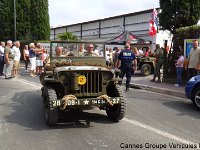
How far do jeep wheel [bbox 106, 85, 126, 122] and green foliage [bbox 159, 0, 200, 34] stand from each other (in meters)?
15.1

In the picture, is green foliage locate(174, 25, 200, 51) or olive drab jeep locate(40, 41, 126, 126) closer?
olive drab jeep locate(40, 41, 126, 126)

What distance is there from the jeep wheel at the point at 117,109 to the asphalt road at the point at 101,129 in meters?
0.15

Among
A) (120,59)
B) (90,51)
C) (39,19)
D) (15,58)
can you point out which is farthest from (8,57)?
(39,19)

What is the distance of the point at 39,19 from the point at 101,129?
3048 centimetres

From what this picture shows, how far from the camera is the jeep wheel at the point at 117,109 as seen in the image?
7383 millimetres

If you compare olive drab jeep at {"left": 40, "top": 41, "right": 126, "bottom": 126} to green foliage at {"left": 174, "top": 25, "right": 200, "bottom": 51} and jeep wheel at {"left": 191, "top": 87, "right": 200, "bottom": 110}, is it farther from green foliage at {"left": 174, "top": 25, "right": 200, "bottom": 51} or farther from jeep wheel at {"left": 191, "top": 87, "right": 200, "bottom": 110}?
green foliage at {"left": 174, "top": 25, "right": 200, "bottom": 51}

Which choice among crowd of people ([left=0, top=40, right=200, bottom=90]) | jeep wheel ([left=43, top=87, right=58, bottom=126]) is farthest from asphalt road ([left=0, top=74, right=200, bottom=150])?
crowd of people ([left=0, top=40, right=200, bottom=90])

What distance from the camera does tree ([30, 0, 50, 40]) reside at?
3606 cm

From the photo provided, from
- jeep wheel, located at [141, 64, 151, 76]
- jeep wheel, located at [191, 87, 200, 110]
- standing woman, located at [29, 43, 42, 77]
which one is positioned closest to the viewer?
jeep wheel, located at [191, 87, 200, 110]

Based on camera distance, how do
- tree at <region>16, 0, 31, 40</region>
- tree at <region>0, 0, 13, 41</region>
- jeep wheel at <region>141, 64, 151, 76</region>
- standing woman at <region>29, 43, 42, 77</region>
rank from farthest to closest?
tree at <region>0, 0, 13, 41</region>, tree at <region>16, 0, 31, 40</region>, jeep wheel at <region>141, 64, 151, 76</region>, standing woman at <region>29, 43, 42, 77</region>

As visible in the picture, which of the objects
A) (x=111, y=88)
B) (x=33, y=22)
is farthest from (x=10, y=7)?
(x=111, y=88)

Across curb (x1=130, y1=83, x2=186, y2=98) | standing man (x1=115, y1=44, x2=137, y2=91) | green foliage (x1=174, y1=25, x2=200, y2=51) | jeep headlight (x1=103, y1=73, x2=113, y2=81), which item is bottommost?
curb (x1=130, y1=83, x2=186, y2=98)

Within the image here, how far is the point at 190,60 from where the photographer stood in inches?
513

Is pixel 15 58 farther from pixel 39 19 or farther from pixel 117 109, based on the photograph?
pixel 39 19
